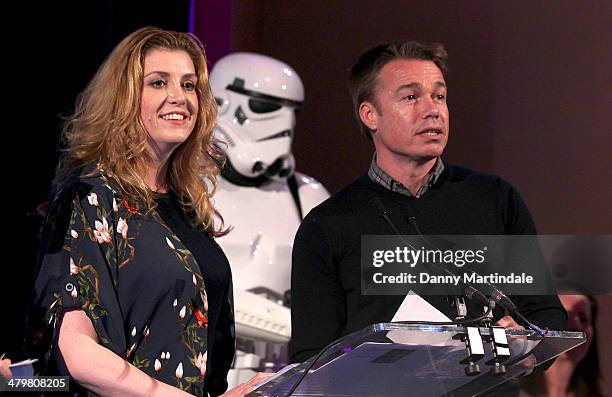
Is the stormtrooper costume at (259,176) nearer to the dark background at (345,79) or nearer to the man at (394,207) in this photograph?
the dark background at (345,79)

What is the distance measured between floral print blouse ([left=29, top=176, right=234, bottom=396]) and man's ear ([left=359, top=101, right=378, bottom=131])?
76 centimetres

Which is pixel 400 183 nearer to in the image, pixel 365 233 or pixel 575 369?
pixel 365 233

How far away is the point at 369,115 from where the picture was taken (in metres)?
2.63

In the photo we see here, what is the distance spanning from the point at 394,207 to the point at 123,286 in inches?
31.4

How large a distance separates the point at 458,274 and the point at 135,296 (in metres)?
0.80

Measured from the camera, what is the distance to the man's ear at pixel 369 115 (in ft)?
8.55

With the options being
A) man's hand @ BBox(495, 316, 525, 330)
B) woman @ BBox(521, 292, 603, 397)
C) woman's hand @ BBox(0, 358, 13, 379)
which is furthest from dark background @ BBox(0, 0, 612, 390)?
man's hand @ BBox(495, 316, 525, 330)

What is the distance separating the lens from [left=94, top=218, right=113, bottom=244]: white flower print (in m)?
1.88

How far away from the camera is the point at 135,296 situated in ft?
6.26

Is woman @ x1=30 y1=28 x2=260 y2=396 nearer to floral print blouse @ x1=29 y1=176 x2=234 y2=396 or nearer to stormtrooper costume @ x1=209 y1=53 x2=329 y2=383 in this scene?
floral print blouse @ x1=29 y1=176 x2=234 y2=396

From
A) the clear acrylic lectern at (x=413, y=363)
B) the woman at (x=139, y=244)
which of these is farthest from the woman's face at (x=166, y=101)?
the clear acrylic lectern at (x=413, y=363)

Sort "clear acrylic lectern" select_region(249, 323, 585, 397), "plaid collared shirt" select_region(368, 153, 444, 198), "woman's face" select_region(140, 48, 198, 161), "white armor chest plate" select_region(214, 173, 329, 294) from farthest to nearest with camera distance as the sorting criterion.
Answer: "white armor chest plate" select_region(214, 173, 329, 294), "plaid collared shirt" select_region(368, 153, 444, 198), "woman's face" select_region(140, 48, 198, 161), "clear acrylic lectern" select_region(249, 323, 585, 397)

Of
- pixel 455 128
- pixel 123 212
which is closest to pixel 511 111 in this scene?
pixel 455 128

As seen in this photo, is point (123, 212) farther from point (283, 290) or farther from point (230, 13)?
point (230, 13)
